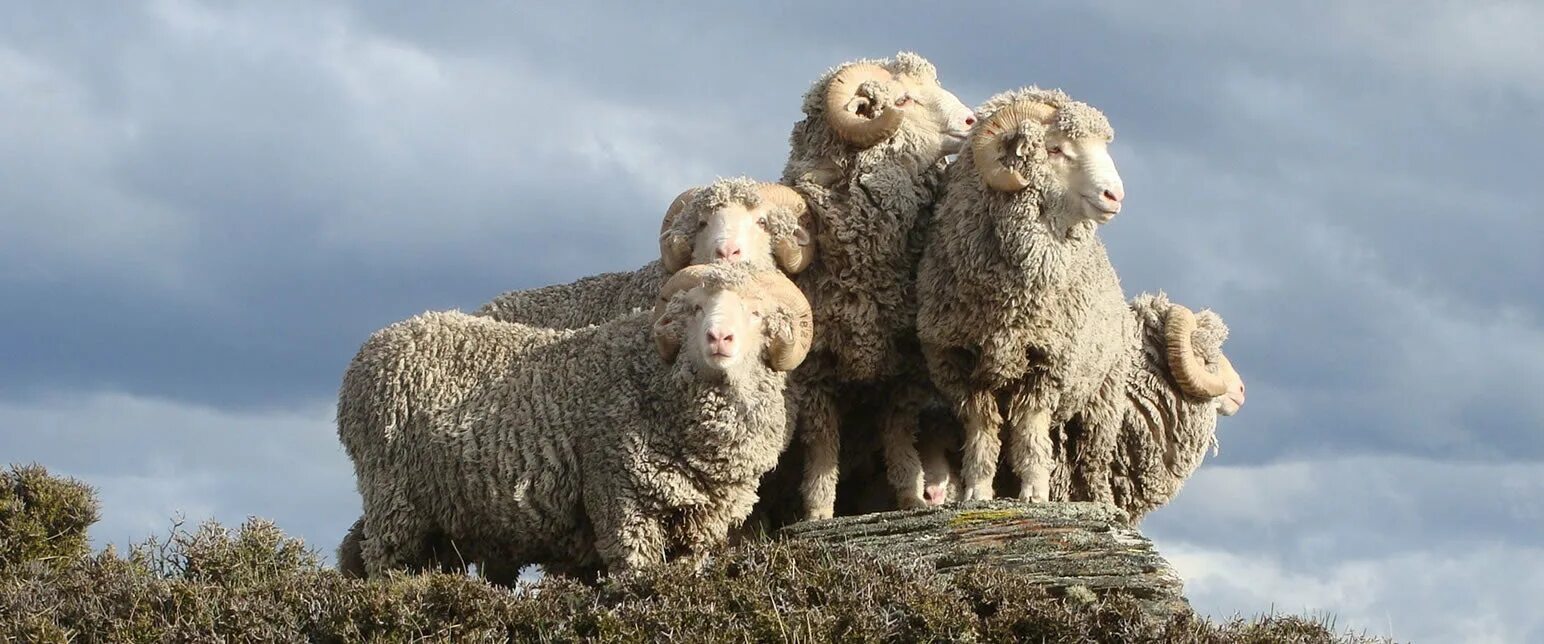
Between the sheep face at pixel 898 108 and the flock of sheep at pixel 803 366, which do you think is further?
the sheep face at pixel 898 108

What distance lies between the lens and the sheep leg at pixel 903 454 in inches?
573

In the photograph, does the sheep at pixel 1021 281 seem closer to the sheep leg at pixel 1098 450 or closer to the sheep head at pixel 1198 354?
the sheep leg at pixel 1098 450

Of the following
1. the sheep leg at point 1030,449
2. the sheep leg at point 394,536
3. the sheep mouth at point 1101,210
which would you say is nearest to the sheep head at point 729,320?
the sheep leg at point 1030,449

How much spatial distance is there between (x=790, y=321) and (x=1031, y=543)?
6.79ft

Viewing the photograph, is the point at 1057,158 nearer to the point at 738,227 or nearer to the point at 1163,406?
the point at 738,227

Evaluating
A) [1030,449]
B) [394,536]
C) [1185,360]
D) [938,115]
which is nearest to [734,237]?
[938,115]

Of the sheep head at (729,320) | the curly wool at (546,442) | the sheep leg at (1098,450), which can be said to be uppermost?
the sheep leg at (1098,450)

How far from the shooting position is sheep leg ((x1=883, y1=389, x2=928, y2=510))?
14562 millimetres

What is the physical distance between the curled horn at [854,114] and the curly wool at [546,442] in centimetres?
221

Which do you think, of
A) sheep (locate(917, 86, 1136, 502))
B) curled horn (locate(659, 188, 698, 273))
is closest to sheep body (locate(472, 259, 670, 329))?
curled horn (locate(659, 188, 698, 273))

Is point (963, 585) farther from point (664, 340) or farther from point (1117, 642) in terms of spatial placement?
point (664, 340)

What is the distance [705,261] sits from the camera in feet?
47.0

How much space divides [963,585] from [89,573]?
5.85 meters

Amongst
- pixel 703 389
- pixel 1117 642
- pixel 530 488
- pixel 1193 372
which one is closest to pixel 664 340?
pixel 703 389
